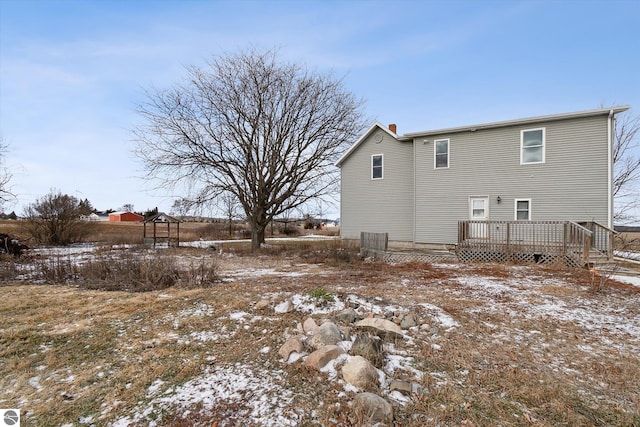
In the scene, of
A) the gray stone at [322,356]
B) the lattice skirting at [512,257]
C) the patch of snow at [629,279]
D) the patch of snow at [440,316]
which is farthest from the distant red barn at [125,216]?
the patch of snow at [629,279]

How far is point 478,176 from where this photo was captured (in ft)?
45.5

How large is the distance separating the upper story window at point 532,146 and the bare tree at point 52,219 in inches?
1020

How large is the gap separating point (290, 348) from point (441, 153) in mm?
13391

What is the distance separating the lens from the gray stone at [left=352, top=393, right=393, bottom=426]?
244cm

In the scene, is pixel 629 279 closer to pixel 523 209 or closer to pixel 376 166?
pixel 523 209

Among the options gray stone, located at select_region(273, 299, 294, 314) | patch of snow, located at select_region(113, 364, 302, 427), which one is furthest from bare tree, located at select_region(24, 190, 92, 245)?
patch of snow, located at select_region(113, 364, 302, 427)

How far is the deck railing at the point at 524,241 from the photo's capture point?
1040 centimetres

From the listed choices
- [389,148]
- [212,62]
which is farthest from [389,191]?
[212,62]

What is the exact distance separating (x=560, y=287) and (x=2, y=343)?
9.73 meters

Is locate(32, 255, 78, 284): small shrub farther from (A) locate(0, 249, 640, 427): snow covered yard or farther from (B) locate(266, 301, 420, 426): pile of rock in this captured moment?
(B) locate(266, 301, 420, 426): pile of rock

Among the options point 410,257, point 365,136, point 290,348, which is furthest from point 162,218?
point 290,348

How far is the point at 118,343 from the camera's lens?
3998mm

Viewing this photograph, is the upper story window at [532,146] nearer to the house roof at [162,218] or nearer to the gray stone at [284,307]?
the gray stone at [284,307]

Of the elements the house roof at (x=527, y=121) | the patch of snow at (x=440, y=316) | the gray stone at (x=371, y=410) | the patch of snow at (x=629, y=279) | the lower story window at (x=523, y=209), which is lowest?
the patch of snow at (x=629, y=279)
